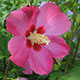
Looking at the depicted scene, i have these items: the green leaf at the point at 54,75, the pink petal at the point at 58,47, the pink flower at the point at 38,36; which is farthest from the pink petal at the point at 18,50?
the green leaf at the point at 54,75

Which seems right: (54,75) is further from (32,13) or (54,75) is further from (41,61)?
(32,13)

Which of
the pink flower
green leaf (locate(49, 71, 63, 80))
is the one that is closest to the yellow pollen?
the pink flower

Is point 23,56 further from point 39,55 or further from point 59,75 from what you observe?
point 59,75

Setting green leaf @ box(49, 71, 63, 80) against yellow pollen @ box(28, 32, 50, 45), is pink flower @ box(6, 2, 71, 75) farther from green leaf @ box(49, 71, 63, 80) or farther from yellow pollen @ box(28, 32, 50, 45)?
green leaf @ box(49, 71, 63, 80)

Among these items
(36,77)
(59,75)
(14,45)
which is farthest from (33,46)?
(36,77)

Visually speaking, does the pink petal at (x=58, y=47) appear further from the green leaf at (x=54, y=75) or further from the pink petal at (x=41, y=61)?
the green leaf at (x=54, y=75)

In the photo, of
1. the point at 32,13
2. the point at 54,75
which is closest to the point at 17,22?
the point at 32,13

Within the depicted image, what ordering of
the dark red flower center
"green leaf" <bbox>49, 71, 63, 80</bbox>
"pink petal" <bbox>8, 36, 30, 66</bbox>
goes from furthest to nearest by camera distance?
1. "green leaf" <bbox>49, 71, 63, 80</bbox>
2. the dark red flower center
3. "pink petal" <bbox>8, 36, 30, 66</bbox>
